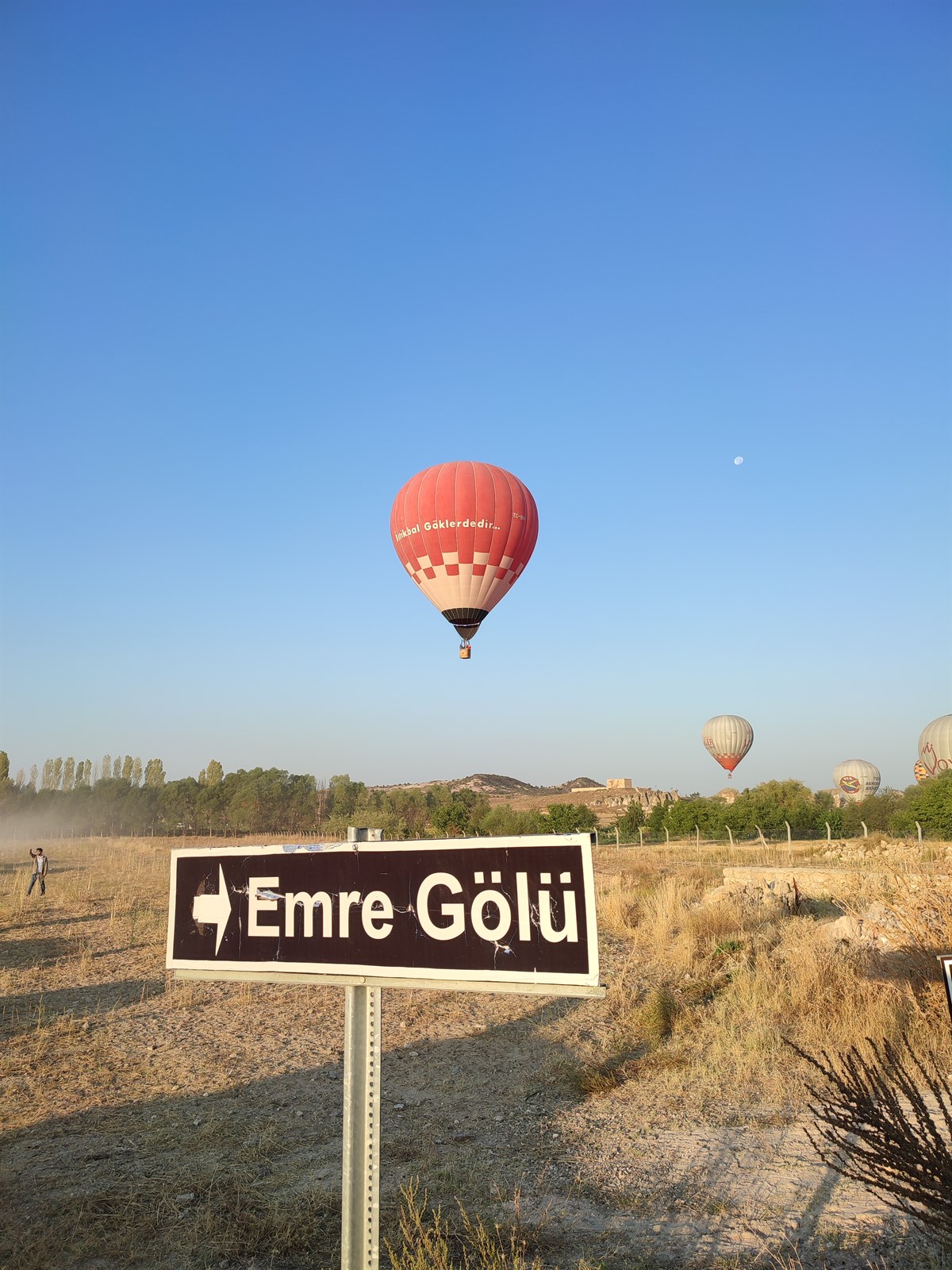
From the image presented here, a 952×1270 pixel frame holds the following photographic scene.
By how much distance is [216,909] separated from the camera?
2973 mm

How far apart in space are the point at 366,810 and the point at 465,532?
41570mm

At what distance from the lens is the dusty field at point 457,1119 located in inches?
170

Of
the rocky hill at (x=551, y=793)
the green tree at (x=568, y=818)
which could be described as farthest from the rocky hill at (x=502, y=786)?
the green tree at (x=568, y=818)

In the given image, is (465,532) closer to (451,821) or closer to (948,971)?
(948,971)

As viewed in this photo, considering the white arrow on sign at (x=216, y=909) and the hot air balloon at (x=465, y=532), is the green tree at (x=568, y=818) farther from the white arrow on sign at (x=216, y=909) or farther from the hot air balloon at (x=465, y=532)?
the white arrow on sign at (x=216, y=909)

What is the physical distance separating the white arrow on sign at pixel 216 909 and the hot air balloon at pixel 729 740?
64425 mm

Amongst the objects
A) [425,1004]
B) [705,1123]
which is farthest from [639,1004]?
[705,1123]

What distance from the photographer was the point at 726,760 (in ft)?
207

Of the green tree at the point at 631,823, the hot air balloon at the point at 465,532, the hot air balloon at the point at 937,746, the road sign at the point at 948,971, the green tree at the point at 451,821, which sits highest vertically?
the hot air balloon at the point at 465,532

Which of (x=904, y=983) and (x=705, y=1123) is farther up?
(x=904, y=983)

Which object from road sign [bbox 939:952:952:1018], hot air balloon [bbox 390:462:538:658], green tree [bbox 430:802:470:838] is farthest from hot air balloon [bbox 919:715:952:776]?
road sign [bbox 939:952:952:1018]

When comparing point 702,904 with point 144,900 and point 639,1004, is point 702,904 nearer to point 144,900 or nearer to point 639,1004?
point 639,1004

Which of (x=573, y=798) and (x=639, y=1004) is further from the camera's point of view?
(x=573, y=798)

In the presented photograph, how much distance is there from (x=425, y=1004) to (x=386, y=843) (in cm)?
809
